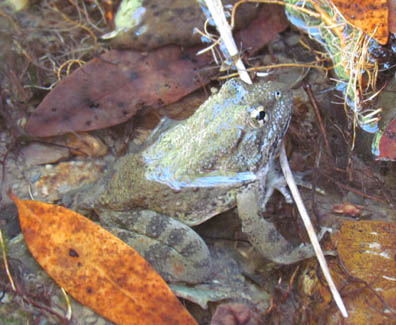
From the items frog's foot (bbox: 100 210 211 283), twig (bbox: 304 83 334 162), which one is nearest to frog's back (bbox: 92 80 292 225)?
frog's foot (bbox: 100 210 211 283)

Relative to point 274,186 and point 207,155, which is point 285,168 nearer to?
point 274,186

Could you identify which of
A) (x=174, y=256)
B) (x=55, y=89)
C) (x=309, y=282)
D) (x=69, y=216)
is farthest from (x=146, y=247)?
(x=55, y=89)

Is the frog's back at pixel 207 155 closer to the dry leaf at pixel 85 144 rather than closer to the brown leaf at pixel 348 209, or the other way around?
the dry leaf at pixel 85 144

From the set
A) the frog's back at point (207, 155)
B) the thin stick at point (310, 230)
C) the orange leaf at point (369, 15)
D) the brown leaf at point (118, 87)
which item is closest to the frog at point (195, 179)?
the frog's back at point (207, 155)

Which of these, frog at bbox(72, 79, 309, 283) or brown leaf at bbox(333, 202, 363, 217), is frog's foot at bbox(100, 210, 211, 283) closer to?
frog at bbox(72, 79, 309, 283)

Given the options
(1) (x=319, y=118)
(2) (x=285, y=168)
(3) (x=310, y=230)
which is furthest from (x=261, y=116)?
(3) (x=310, y=230)

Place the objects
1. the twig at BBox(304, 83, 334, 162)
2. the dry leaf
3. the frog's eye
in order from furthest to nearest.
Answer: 1. the dry leaf
2. the twig at BBox(304, 83, 334, 162)
3. the frog's eye
